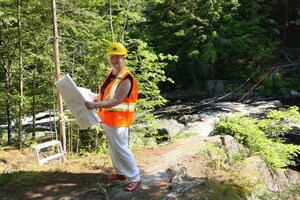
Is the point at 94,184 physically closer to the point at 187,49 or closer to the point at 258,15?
the point at 187,49

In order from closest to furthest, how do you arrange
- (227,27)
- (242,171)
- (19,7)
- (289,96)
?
(242,171) < (19,7) < (289,96) < (227,27)

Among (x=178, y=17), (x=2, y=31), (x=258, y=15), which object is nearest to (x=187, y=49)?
(x=178, y=17)

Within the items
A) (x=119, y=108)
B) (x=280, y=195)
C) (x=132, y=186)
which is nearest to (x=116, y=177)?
(x=132, y=186)

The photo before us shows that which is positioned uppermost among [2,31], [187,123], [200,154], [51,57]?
[2,31]

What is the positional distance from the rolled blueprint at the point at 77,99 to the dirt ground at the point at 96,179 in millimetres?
859

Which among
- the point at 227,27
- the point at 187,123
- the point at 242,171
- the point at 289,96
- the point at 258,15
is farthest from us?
the point at 258,15

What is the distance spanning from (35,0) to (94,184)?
6.10 metres

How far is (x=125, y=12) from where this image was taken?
8312mm

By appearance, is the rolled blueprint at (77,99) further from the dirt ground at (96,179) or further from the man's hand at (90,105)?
the dirt ground at (96,179)

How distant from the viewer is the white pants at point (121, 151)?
12.0 ft

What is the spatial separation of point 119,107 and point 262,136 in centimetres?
367

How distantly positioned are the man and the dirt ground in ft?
0.83

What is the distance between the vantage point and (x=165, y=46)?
21188 millimetres

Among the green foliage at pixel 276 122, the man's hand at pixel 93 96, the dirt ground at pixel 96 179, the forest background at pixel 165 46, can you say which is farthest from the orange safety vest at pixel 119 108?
the forest background at pixel 165 46
